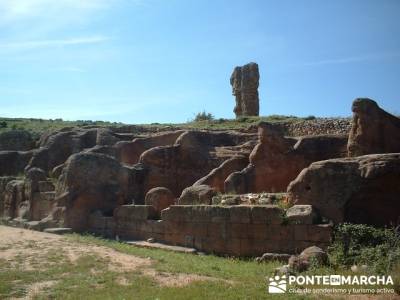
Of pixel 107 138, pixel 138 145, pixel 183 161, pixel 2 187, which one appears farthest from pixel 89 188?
pixel 2 187

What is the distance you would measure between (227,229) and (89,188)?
724 cm

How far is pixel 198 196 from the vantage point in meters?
14.5

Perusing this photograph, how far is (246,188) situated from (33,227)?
325 inches

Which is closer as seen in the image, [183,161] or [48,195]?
[48,195]

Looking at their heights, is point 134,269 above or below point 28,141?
below

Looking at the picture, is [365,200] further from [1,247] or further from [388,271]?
[1,247]

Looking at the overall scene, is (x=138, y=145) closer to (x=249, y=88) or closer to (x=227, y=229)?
(x=227, y=229)

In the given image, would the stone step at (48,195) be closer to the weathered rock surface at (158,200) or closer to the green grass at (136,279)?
the weathered rock surface at (158,200)

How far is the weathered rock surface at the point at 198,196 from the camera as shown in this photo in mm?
14373

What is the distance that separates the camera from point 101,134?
88.7 feet

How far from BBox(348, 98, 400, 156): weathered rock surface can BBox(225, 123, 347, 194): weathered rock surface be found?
2.57 meters

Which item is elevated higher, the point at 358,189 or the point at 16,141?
the point at 16,141

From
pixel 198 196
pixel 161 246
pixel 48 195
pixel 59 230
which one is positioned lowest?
pixel 161 246

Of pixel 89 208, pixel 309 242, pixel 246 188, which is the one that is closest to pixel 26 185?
pixel 89 208
